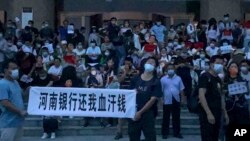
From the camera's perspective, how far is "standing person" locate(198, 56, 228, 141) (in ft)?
38.2

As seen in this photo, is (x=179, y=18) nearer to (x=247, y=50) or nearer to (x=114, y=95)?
(x=247, y=50)

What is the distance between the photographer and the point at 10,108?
11219 mm

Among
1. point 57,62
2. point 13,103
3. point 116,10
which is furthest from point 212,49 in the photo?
point 13,103

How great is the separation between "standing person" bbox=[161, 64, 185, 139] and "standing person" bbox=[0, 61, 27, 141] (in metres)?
6.80

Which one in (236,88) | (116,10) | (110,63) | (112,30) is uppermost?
(116,10)

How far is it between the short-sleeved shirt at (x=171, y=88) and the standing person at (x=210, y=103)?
6.00 m

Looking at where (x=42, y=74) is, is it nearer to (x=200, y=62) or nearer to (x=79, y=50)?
(x=79, y=50)

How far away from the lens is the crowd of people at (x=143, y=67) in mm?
11773

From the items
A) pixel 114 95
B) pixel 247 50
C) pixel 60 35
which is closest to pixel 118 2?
pixel 60 35

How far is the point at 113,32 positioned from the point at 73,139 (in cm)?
764

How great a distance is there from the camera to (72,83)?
1880 cm

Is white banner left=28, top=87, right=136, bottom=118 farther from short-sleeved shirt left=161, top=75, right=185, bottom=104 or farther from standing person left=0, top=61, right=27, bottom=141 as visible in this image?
standing person left=0, top=61, right=27, bottom=141

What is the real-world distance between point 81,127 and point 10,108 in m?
7.10

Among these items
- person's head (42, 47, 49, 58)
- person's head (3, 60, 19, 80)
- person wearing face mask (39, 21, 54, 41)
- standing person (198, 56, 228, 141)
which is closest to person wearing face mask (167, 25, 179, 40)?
person wearing face mask (39, 21, 54, 41)
